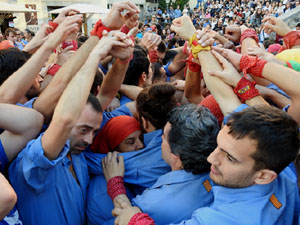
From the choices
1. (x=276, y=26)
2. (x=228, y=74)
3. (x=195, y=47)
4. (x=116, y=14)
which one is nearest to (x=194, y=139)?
(x=228, y=74)

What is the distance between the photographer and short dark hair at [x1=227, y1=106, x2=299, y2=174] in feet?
4.06

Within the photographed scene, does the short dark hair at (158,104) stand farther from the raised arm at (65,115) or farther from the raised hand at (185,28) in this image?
the raised arm at (65,115)

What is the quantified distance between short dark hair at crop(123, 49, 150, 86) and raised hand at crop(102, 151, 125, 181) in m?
1.36

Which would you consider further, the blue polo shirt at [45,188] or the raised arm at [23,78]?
the raised arm at [23,78]

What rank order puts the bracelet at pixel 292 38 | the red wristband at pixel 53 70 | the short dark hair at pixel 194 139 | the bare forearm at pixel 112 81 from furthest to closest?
1. the bracelet at pixel 292 38
2. the red wristband at pixel 53 70
3. the bare forearm at pixel 112 81
4. the short dark hair at pixel 194 139

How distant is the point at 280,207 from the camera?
1.29 meters

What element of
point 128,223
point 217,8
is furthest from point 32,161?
point 217,8

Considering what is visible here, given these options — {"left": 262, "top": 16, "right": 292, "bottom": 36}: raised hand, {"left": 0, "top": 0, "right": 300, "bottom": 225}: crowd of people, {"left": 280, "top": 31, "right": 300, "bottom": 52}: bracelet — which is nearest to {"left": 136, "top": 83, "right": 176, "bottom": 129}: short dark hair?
{"left": 0, "top": 0, "right": 300, "bottom": 225}: crowd of people

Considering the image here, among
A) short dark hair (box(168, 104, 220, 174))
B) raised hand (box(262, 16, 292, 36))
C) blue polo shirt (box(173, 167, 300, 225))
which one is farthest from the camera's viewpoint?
raised hand (box(262, 16, 292, 36))

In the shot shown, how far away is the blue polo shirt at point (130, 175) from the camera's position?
179 centimetres

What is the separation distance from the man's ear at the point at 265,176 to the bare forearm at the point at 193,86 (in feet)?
4.23

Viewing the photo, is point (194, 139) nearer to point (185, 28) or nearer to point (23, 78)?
point (185, 28)

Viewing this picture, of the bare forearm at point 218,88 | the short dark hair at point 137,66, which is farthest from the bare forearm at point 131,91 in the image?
the bare forearm at point 218,88

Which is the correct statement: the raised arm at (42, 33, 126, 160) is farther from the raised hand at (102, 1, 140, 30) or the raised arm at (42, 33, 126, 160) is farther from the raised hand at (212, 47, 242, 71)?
the raised hand at (212, 47, 242, 71)
